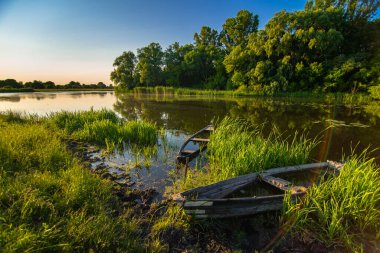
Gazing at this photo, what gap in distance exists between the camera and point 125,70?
5719 centimetres

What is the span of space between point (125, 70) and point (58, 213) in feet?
199

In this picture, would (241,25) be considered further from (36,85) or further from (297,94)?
(36,85)

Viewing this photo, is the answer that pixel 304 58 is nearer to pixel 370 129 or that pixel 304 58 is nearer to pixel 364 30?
pixel 364 30

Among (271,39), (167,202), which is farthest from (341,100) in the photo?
(167,202)

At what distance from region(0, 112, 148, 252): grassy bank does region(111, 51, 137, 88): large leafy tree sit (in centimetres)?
5540

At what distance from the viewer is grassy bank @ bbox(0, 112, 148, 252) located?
2.23 metres

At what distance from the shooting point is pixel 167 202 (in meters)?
3.81

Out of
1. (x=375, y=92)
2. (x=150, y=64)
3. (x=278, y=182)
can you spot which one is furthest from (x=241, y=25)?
(x=278, y=182)

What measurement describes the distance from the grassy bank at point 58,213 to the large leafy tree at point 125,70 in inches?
2181

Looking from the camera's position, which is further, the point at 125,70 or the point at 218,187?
the point at 125,70

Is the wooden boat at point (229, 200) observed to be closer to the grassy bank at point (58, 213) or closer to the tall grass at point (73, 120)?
the grassy bank at point (58, 213)

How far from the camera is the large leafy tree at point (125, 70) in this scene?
56000 mm

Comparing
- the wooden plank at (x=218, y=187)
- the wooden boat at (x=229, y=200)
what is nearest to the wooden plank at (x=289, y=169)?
the wooden boat at (x=229, y=200)

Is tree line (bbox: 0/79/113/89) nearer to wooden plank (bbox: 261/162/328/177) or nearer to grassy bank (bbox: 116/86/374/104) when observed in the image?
grassy bank (bbox: 116/86/374/104)
